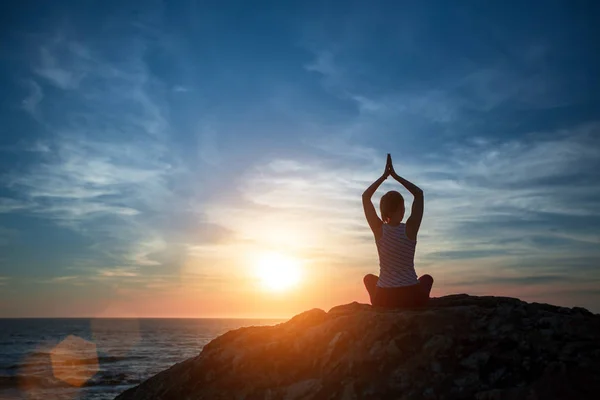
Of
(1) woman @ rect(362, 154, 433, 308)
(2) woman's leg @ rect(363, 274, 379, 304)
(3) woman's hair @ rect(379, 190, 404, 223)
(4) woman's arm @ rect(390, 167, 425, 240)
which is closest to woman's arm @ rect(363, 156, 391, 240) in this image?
(1) woman @ rect(362, 154, 433, 308)

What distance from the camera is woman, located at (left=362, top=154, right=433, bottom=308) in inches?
253

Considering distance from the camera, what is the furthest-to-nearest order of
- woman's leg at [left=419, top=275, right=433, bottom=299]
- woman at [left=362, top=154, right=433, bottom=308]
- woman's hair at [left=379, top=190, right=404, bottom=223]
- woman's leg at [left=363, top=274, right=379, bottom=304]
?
woman's leg at [left=363, top=274, right=379, bottom=304] < woman's leg at [left=419, top=275, right=433, bottom=299] < woman's hair at [left=379, top=190, right=404, bottom=223] < woman at [left=362, top=154, right=433, bottom=308]

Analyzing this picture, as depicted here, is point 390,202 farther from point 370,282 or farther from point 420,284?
point 370,282

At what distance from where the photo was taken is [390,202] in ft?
21.5

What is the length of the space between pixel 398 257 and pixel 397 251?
0.09 m

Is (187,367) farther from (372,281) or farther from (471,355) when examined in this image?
(471,355)

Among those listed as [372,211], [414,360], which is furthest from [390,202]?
[414,360]

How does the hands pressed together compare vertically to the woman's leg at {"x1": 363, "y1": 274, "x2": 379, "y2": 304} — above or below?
above

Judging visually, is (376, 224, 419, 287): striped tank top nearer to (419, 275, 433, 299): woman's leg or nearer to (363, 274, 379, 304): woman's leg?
(419, 275, 433, 299): woman's leg

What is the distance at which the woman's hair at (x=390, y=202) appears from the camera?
21.5 feet

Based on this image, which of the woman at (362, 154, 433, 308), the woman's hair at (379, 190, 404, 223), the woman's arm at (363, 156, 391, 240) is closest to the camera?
the woman at (362, 154, 433, 308)

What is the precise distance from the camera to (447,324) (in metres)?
5.02

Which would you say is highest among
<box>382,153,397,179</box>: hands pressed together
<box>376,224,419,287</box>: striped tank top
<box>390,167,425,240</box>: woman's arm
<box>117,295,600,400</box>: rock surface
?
<box>382,153,397,179</box>: hands pressed together

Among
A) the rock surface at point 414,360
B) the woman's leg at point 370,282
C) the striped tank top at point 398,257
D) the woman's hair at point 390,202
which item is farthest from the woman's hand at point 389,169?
the rock surface at point 414,360
